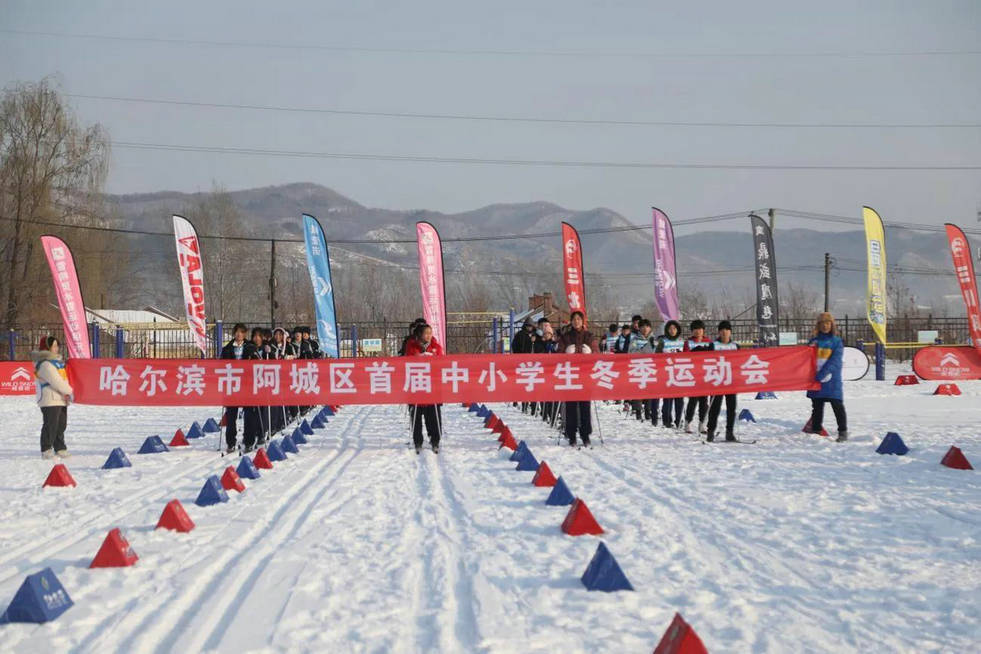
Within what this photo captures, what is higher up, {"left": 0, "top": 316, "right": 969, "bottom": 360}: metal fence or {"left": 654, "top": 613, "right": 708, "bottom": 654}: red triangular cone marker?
{"left": 0, "top": 316, "right": 969, "bottom": 360}: metal fence

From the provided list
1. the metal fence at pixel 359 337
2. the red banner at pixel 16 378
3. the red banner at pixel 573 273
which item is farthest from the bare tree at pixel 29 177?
the red banner at pixel 573 273

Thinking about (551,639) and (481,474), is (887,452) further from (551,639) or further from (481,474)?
(551,639)

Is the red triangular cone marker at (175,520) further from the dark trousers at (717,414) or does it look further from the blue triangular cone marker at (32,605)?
the dark trousers at (717,414)

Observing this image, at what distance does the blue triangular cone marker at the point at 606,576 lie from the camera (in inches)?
188

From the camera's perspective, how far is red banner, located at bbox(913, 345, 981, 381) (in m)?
24.1

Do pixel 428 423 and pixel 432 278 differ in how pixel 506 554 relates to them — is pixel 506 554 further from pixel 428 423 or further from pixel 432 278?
pixel 432 278

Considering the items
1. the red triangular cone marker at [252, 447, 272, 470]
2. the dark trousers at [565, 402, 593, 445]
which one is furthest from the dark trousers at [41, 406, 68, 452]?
the dark trousers at [565, 402, 593, 445]

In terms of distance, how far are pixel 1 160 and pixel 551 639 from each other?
40.4 m

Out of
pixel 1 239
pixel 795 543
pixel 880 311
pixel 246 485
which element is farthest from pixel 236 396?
pixel 1 239

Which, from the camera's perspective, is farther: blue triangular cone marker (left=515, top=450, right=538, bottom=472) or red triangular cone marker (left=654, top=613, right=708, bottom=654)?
blue triangular cone marker (left=515, top=450, right=538, bottom=472)

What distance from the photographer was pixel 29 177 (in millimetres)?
37469

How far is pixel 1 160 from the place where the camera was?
122 feet

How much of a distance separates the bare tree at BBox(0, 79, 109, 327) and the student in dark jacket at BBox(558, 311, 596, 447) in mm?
32951

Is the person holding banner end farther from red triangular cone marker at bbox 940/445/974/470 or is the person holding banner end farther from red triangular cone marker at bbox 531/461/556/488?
red triangular cone marker at bbox 940/445/974/470
